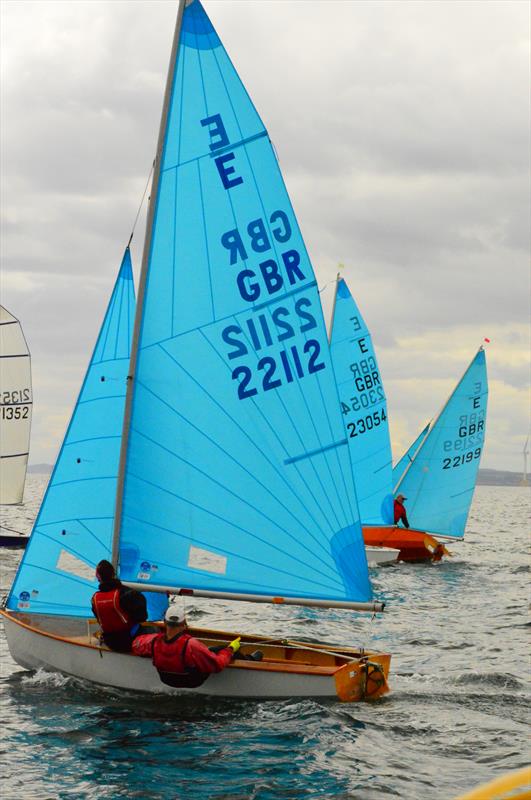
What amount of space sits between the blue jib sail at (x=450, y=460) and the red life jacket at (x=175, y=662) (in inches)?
854

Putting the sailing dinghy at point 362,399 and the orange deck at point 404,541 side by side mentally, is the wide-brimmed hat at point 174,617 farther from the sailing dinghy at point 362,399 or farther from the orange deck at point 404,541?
the orange deck at point 404,541

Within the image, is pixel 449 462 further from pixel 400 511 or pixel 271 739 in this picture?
pixel 271 739

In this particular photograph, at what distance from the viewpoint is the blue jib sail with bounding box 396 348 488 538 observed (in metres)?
31.6

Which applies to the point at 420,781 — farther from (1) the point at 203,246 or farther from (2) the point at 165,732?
(1) the point at 203,246

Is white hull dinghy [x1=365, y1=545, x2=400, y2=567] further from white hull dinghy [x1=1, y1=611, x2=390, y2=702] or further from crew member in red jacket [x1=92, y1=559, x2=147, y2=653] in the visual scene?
crew member in red jacket [x1=92, y1=559, x2=147, y2=653]

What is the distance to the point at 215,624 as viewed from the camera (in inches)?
736

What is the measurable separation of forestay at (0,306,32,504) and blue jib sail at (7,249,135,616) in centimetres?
1698

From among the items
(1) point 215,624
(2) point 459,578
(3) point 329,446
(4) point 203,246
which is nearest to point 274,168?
(4) point 203,246

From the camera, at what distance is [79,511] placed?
12.7 meters

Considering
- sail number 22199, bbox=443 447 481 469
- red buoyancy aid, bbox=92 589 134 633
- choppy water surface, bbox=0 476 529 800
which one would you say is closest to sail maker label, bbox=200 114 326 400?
red buoyancy aid, bbox=92 589 134 633

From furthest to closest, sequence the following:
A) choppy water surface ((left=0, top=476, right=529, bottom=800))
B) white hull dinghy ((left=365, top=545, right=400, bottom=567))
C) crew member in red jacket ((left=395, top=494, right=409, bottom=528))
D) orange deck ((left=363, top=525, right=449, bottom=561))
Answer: crew member in red jacket ((left=395, top=494, right=409, bottom=528)) < orange deck ((left=363, top=525, right=449, bottom=561)) < white hull dinghy ((left=365, top=545, right=400, bottom=567)) < choppy water surface ((left=0, top=476, right=529, bottom=800))

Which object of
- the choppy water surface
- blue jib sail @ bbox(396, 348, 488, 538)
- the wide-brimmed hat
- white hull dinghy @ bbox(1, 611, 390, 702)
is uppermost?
blue jib sail @ bbox(396, 348, 488, 538)

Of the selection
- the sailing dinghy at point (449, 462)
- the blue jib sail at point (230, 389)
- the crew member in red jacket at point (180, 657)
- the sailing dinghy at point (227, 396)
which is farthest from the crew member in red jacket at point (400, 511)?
the crew member in red jacket at point (180, 657)

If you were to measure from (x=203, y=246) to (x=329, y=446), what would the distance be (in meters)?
2.59
